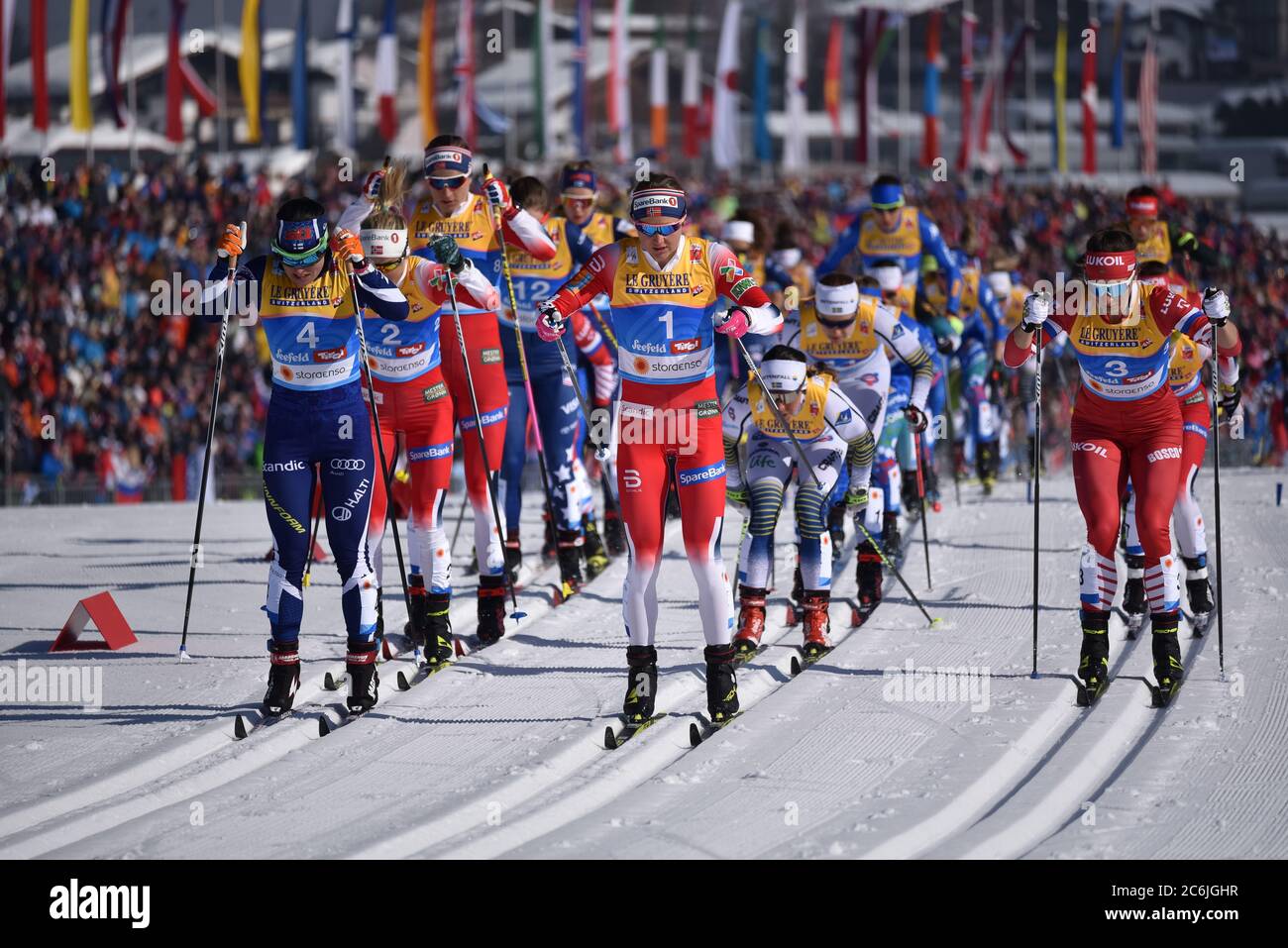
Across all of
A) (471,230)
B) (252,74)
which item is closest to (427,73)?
(252,74)

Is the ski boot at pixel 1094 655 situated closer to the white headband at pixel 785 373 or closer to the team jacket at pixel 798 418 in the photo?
the team jacket at pixel 798 418

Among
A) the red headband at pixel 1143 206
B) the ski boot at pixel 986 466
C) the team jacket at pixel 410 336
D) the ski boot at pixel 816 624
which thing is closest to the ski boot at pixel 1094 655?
the ski boot at pixel 816 624

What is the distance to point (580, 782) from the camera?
766cm

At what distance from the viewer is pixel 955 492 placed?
1612 cm

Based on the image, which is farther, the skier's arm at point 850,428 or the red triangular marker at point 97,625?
the skier's arm at point 850,428

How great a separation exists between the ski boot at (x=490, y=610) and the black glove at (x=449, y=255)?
7.02ft

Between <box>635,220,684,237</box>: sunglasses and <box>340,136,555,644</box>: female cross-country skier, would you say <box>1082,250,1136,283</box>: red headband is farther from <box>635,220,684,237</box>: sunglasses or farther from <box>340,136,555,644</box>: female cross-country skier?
<box>340,136,555,644</box>: female cross-country skier

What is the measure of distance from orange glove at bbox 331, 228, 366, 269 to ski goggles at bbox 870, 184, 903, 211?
706 cm

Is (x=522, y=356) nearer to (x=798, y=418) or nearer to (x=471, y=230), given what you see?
(x=471, y=230)

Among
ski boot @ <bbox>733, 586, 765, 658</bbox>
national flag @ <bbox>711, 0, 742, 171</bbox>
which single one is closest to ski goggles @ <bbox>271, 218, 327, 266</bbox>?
ski boot @ <bbox>733, 586, 765, 658</bbox>

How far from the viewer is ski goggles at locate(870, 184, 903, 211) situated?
1493cm

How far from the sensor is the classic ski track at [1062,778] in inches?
262

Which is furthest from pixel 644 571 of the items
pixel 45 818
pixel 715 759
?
pixel 45 818
